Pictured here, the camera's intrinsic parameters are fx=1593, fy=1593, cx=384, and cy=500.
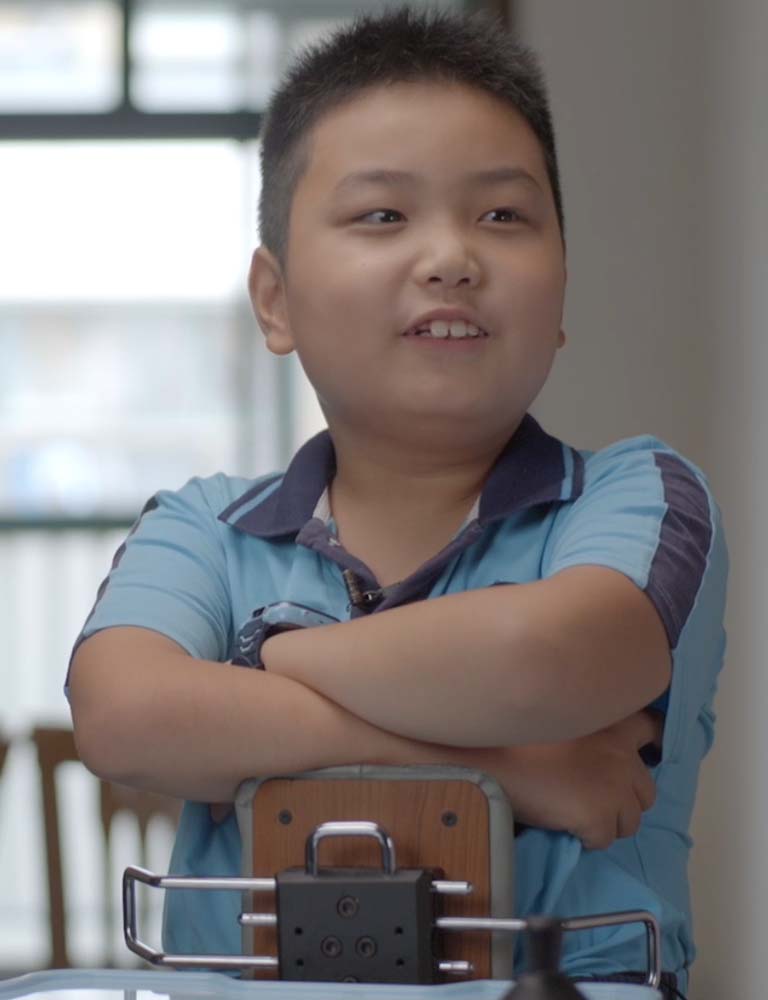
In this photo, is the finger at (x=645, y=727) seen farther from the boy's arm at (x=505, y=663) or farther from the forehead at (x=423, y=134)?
the forehead at (x=423, y=134)

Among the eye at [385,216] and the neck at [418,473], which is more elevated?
the eye at [385,216]

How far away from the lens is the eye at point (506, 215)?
1.02m

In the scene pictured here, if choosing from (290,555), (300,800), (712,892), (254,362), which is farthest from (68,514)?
(300,800)

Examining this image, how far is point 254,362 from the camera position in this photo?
12.2ft

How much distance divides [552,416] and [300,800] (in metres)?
2.64

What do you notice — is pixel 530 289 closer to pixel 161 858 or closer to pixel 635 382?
pixel 161 858

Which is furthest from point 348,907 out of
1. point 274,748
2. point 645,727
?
point 645,727

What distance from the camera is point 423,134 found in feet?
3.32

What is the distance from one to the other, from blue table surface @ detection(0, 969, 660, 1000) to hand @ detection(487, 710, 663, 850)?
21cm

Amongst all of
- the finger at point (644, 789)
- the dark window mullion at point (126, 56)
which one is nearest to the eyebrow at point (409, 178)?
the finger at point (644, 789)

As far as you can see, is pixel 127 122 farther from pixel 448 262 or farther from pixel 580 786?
pixel 580 786

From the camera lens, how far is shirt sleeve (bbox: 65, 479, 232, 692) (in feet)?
3.41

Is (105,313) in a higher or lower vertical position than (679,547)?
higher

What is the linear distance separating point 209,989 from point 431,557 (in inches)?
16.5
